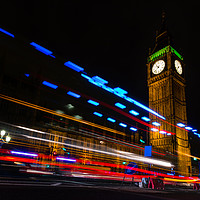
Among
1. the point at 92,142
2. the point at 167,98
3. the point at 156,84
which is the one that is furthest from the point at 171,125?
the point at 92,142

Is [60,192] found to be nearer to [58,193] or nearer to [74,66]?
[58,193]

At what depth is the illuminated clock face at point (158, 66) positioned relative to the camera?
218ft

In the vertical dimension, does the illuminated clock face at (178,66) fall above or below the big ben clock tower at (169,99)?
above

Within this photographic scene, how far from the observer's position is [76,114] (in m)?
50.5

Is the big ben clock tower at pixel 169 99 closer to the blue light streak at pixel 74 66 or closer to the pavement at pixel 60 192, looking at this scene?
the blue light streak at pixel 74 66

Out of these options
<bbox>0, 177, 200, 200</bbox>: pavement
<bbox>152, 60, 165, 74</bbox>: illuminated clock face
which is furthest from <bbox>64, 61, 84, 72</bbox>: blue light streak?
<bbox>152, 60, 165, 74</bbox>: illuminated clock face

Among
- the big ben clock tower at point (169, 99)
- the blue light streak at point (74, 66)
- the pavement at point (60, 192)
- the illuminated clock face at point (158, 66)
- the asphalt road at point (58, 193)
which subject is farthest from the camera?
the illuminated clock face at point (158, 66)

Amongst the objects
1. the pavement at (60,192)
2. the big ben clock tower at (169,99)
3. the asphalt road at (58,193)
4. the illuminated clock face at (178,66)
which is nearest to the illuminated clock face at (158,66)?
the big ben clock tower at (169,99)

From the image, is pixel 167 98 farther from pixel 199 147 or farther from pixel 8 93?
pixel 8 93

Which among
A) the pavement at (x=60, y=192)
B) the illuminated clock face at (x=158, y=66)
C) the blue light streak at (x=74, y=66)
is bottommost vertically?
the pavement at (x=60, y=192)

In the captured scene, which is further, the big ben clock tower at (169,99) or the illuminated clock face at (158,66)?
the illuminated clock face at (158,66)

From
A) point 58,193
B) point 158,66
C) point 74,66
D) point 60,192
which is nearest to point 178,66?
point 158,66

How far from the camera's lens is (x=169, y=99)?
2435 inches

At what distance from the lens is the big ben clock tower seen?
191ft
